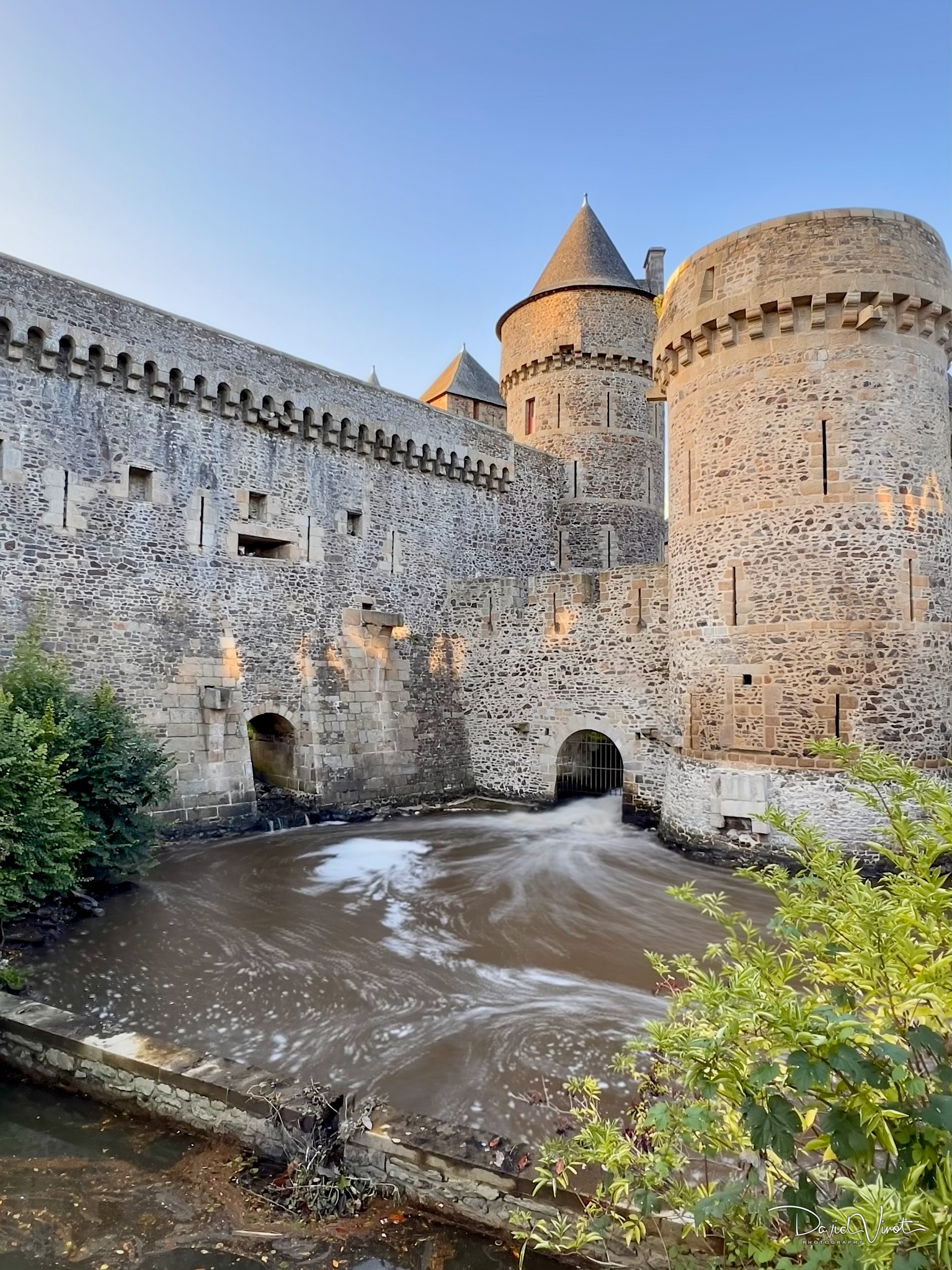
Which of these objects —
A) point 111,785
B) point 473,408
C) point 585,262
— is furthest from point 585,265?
point 111,785

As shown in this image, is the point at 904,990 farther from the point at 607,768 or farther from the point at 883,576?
the point at 607,768

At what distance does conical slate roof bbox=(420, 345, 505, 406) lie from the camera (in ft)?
61.9

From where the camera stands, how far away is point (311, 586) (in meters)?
12.9

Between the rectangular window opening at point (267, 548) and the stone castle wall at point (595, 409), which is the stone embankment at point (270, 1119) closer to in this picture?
the rectangular window opening at point (267, 548)

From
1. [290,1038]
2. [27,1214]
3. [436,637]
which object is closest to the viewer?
[27,1214]

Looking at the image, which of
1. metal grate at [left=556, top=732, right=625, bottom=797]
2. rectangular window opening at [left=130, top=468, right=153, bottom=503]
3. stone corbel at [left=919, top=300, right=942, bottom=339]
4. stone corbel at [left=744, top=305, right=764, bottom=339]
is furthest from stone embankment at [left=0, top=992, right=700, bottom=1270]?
metal grate at [left=556, top=732, right=625, bottom=797]

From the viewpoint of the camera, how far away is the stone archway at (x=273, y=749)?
12906mm

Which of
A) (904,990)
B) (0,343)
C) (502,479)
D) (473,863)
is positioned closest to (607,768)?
(473,863)

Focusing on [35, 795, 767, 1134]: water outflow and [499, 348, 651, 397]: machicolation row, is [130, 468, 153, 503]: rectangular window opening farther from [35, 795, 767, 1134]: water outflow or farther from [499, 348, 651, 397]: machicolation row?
[499, 348, 651, 397]: machicolation row

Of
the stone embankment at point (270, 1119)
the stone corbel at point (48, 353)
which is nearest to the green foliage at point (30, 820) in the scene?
the stone embankment at point (270, 1119)

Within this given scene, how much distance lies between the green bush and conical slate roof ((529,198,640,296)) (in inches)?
562

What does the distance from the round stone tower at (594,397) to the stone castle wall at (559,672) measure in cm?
414

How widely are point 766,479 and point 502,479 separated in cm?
776

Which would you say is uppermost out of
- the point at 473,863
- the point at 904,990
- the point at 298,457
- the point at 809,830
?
the point at 298,457
